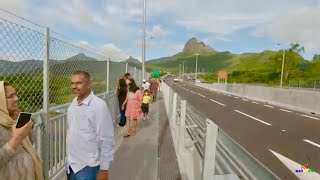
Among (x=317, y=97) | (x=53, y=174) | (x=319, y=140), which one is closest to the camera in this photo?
(x=53, y=174)

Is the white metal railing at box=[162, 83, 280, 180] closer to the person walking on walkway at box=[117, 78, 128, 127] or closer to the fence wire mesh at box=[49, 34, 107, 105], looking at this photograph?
the fence wire mesh at box=[49, 34, 107, 105]

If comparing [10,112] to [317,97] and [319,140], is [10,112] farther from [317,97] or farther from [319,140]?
[317,97]

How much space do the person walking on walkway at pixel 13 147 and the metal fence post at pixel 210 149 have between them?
1.68 metres

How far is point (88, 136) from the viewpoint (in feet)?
11.4

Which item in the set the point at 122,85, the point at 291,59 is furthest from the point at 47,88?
the point at 291,59

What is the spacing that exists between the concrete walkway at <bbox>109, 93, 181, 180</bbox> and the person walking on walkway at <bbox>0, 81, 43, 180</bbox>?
3.19 m

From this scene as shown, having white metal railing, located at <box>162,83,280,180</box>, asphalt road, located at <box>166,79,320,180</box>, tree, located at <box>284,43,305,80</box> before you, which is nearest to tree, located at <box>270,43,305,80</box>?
tree, located at <box>284,43,305,80</box>

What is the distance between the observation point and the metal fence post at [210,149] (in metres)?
3.48

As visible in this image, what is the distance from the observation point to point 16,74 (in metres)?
3.58

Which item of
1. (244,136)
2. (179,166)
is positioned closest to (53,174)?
(179,166)

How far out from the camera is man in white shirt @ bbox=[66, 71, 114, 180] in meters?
3.44

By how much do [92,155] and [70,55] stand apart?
9.79 ft

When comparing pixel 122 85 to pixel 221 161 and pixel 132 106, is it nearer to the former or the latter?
pixel 132 106

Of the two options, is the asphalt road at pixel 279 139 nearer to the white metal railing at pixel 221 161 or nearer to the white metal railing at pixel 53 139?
the white metal railing at pixel 221 161
